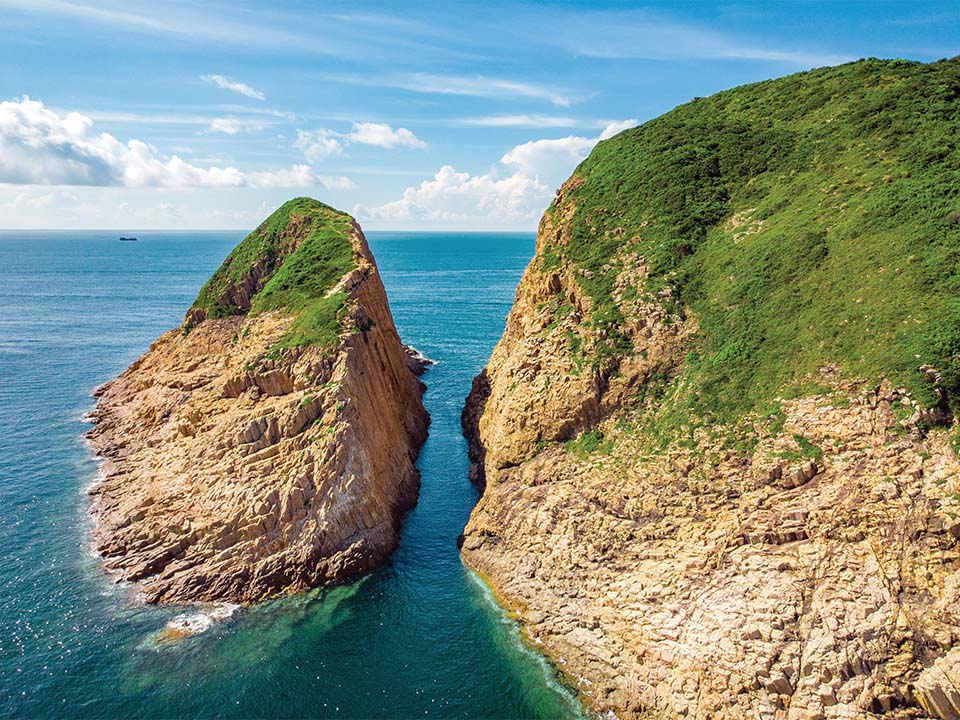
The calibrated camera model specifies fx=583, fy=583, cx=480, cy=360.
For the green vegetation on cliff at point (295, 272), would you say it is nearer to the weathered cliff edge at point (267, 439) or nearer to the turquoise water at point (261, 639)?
the weathered cliff edge at point (267, 439)

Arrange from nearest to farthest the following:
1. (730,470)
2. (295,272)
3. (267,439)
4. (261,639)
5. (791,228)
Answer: (730,470) → (261,639) → (791,228) → (267,439) → (295,272)

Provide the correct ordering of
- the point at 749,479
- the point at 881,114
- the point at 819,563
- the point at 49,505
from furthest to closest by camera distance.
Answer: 1. the point at 49,505
2. the point at 881,114
3. the point at 749,479
4. the point at 819,563

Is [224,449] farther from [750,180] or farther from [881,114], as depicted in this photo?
[881,114]

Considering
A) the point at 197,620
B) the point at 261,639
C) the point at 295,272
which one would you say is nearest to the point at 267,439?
the point at 197,620

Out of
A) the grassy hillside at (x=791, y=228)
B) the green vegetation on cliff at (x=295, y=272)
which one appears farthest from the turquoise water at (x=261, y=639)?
the grassy hillside at (x=791, y=228)

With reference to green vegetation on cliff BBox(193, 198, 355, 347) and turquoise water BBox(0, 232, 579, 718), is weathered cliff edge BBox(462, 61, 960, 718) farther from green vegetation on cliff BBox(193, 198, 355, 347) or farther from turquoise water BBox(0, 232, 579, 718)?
green vegetation on cliff BBox(193, 198, 355, 347)

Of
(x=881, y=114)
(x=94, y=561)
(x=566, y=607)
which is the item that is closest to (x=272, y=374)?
(x=94, y=561)

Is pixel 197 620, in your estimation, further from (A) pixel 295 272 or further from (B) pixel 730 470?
(A) pixel 295 272
